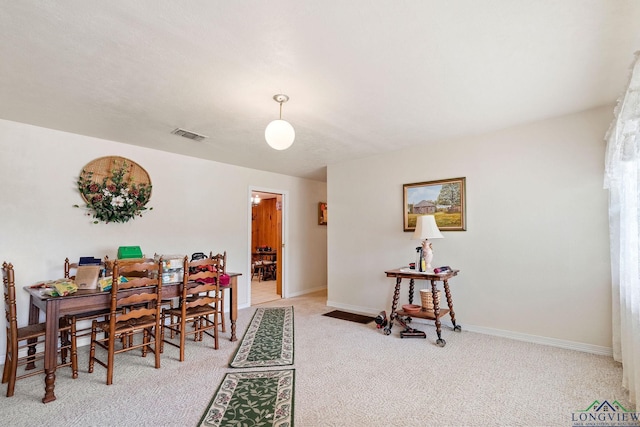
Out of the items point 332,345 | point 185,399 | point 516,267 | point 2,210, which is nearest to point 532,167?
point 516,267

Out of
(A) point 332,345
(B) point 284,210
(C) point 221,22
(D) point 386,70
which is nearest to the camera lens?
(C) point 221,22

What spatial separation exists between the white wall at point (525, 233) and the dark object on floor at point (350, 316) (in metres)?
0.30

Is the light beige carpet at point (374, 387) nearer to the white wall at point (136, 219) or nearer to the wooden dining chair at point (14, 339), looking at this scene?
the wooden dining chair at point (14, 339)

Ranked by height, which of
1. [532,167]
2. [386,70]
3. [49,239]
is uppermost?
[386,70]

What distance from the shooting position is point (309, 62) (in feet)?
6.68

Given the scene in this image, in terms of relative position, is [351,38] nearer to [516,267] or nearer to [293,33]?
[293,33]

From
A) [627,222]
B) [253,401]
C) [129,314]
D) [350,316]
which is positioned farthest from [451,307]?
[129,314]

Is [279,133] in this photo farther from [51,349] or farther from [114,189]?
[114,189]

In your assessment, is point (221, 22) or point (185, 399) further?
point (185, 399)

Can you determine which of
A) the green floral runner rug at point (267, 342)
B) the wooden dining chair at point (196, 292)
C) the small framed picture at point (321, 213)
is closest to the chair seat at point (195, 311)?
the wooden dining chair at point (196, 292)

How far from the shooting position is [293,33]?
68.6 inches

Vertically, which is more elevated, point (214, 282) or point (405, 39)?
point (405, 39)

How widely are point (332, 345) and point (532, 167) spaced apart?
2.88m

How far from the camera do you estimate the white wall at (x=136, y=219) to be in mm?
3008
